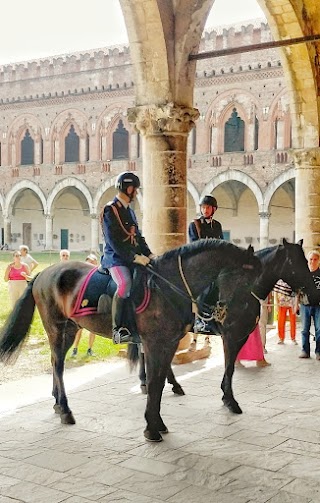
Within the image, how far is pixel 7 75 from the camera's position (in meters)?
35.7

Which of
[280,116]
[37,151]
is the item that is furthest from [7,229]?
[280,116]

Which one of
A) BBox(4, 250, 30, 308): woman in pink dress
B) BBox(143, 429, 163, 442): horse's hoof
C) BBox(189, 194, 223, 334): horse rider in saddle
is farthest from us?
BBox(4, 250, 30, 308): woman in pink dress

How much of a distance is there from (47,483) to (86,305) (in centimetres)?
171

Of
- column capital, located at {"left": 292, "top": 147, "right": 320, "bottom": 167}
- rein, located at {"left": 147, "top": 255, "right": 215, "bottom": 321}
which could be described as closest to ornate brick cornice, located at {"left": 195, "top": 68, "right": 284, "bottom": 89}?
column capital, located at {"left": 292, "top": 147, "right": 320, "bottom": 167}

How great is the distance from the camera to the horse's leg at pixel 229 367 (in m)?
5.99

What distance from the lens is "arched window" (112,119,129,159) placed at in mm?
33312

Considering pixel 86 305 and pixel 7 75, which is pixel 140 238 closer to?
pixel 86 305

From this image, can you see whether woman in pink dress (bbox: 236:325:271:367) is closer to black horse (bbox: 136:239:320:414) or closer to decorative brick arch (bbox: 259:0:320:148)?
black horse (bbox: 136:239:320:414)

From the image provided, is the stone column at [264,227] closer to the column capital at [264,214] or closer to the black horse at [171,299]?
the column capital at [264,214]

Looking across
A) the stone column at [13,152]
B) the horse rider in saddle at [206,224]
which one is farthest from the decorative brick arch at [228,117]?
the horse rider in saddle at [206,224]

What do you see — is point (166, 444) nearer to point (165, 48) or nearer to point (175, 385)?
point (175, 385)

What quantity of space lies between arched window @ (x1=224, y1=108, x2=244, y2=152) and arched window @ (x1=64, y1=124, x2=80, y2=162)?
8107 mm

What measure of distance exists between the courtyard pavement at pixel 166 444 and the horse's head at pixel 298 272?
1039mm

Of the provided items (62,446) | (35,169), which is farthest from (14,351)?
(35,169)
